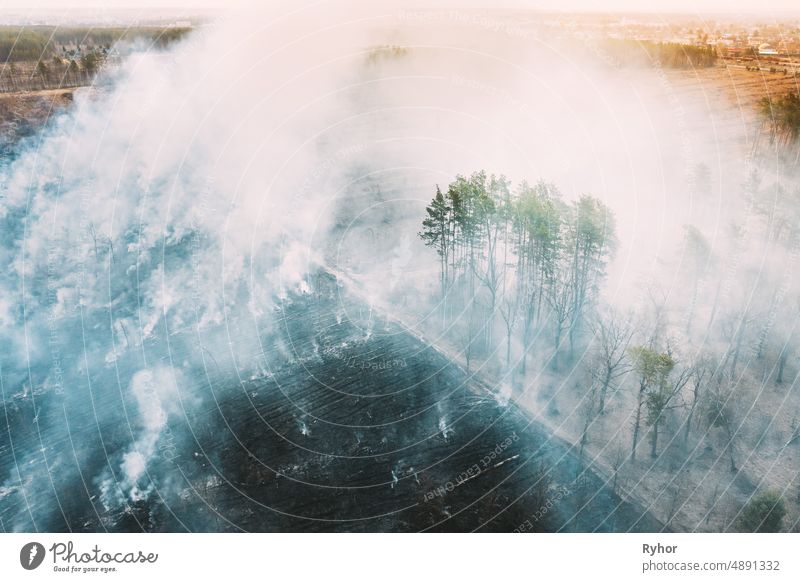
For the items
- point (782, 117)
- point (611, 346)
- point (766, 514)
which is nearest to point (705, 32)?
point (782, 117)

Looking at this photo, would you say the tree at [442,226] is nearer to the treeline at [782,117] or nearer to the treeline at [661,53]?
the treeline at [782,117]

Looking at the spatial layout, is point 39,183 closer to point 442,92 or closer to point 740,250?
point 442,92

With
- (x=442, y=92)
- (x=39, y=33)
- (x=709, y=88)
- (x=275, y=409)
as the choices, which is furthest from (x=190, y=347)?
(x=709, y=88)

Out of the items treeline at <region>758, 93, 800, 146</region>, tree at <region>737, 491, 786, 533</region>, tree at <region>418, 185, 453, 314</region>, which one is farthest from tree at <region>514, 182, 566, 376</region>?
treeline at <region>758, 93, 800, 146</region>

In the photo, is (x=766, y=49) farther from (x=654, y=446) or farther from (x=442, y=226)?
(x=654, y=446)
